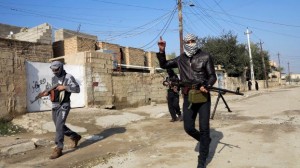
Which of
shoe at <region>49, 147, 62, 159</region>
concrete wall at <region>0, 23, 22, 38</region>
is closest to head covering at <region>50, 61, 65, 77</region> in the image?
shoe at <region>49, 147, 62, 159</region>

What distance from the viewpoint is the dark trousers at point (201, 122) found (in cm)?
429

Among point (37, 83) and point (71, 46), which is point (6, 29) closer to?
point (71, 46)

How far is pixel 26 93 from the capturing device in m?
10.2

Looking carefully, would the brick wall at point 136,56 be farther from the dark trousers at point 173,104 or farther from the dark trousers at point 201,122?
the dark trousers at point 201,122

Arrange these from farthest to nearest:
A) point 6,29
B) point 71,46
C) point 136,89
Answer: point 6,29 → point 71,46 → point 136,89

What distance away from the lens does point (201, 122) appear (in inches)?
172

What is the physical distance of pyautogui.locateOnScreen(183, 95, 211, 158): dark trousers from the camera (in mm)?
4285

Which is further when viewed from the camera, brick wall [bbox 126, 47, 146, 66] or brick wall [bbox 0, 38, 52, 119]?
brick wall [bbox 126, 47, 146, 66]

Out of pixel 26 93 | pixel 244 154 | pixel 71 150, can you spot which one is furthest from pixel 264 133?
pixel 26 93

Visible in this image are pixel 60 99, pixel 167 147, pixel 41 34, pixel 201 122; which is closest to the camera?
pixel 201 122

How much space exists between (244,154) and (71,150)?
3242 mm

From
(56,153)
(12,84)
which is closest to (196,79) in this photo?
(56,153)

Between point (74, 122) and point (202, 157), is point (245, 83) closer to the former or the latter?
point (74, 122)

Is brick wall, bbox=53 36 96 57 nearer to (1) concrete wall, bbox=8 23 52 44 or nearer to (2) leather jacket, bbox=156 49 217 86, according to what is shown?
(1) concrete wall, bbox=8 23 52 44
